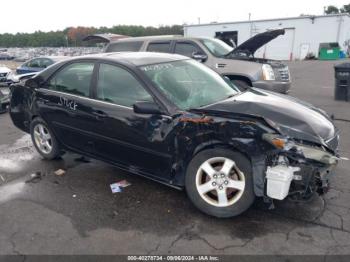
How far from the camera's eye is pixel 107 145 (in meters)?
4.04

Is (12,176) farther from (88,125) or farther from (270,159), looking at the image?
(270,159)

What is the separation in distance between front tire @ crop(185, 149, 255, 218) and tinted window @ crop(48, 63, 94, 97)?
179cm

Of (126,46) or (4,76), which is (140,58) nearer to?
(126,46)

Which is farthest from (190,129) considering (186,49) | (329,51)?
(329,51)

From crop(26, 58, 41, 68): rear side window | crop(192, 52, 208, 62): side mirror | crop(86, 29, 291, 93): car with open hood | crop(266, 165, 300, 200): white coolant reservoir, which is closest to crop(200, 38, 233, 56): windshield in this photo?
crop(86, 29, 291, 93): car with open hood

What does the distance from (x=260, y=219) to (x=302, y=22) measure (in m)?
37.0

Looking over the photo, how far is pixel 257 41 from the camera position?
25.5 ft

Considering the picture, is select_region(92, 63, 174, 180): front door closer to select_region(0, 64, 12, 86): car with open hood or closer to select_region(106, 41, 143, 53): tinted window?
select_region(106, 41, 143, 53): tinted window

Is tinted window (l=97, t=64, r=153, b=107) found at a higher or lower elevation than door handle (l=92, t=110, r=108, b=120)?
higher

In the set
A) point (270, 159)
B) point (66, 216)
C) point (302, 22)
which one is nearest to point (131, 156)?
point (66, 216)

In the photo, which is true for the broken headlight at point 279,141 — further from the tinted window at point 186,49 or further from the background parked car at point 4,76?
the background parked car at point 4,76

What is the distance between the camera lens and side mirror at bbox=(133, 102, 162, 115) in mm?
3412

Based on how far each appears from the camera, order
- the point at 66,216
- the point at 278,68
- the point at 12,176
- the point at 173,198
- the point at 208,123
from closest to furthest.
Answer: the point at 208,123
the point at 66,216
the point at 173,198
the point at 12,176
the point at 278,68

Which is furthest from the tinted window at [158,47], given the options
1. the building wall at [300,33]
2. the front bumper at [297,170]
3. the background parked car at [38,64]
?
the building wall at [300,33]
